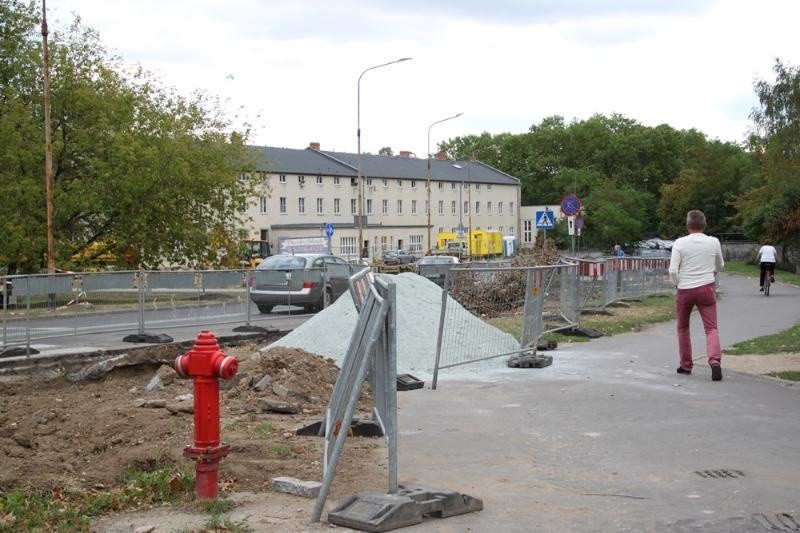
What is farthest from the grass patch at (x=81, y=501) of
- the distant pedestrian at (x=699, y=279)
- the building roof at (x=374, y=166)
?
the building roof at (x=374, y=166)

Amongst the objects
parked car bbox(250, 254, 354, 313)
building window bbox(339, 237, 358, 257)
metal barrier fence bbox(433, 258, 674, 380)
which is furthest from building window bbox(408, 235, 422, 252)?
metal barrier fence bbox(433, 258, 674, 380)

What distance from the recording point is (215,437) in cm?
554

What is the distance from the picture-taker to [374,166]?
97.3 metres

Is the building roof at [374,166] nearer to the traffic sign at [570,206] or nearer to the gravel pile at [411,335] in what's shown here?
the traffic sign at [570,206]

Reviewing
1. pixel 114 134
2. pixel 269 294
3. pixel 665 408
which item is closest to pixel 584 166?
pixel 114 134

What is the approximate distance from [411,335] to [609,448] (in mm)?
5413

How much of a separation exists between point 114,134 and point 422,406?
25934 mm

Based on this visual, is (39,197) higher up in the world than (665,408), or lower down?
higher up

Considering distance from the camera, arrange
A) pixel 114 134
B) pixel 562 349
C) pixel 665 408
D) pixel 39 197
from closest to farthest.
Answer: pixel 665 408, pixel 562 349, pixel 39 197, pixel 114 134

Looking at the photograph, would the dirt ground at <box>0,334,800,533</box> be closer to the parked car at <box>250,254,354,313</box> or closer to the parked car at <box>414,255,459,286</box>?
the parked car at <box>414,255,459,286</box>

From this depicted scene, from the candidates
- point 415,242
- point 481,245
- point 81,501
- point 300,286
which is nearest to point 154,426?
point 81,501

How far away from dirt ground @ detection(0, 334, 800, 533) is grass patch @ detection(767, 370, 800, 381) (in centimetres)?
35

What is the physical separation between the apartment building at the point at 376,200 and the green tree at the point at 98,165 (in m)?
35.4

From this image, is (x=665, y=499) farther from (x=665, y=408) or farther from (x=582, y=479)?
(x=665, y=408)
